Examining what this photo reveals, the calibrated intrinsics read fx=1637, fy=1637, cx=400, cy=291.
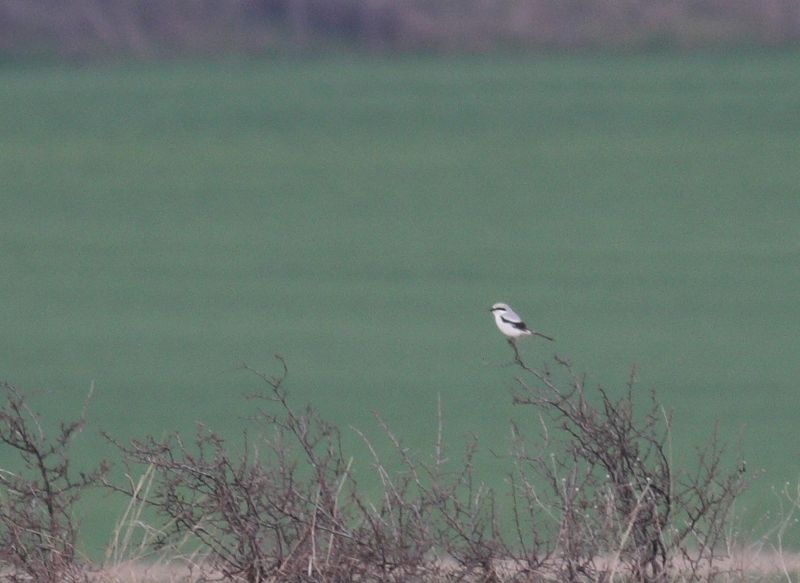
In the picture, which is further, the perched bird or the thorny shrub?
the perched bird

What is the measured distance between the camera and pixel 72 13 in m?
24.9

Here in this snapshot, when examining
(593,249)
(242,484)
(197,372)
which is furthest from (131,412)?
(242,484)

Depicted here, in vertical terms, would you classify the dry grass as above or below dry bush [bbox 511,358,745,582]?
below

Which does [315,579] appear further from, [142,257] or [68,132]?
[68,132]

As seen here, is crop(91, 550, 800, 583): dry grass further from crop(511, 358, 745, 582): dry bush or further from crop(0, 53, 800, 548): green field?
crop(0, 53, 800, 548): green field

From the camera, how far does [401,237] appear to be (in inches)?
862

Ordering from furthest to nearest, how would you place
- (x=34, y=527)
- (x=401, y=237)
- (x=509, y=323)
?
(x=401, y=237), (x=509, y=323), (x=34, y=527)

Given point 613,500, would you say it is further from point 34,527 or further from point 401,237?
point 401,237

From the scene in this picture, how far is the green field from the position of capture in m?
16.0

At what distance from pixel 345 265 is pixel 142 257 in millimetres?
2783

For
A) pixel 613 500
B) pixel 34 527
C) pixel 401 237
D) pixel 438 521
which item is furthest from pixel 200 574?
pixel 401 237

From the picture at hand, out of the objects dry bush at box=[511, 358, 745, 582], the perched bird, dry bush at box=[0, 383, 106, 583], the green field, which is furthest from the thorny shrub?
the green field

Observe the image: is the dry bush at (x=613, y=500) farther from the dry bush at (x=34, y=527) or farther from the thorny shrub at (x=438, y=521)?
the dry bush at (x=34, y=527)

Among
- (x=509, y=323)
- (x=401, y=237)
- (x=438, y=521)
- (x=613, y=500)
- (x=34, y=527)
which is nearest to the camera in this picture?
(x=613, y=500)
